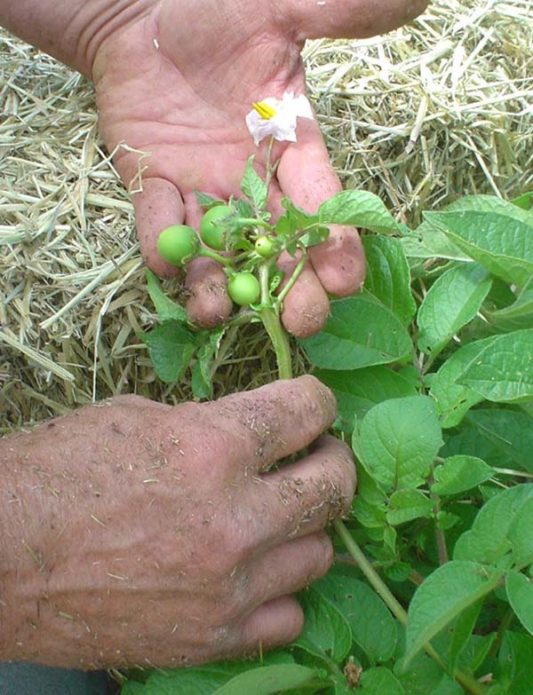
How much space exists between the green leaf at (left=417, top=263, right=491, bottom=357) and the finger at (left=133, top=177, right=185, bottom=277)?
311 mm

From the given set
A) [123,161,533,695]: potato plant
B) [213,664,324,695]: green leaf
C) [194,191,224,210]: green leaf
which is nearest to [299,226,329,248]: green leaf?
[123,161,533,695]: potato plant

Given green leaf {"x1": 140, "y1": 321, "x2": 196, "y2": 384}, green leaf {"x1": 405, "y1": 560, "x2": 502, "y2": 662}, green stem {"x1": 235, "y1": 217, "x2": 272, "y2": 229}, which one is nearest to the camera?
green leaf {"x1": 405, "y1": 560, "x2": 502, "y2": 662}

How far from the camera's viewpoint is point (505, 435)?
0.95m

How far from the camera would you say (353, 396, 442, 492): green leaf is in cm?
83

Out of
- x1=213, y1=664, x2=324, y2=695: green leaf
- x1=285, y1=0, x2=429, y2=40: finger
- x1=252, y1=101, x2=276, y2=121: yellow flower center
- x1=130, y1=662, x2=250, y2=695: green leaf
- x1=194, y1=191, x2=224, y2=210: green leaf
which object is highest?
x1=285, y1=0, x2=429, y2=40: finger

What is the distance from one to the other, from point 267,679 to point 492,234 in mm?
495

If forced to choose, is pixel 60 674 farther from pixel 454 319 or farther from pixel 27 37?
pixel 27 37

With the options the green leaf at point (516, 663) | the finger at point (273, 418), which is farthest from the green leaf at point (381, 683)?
the finger at point (273, 418)

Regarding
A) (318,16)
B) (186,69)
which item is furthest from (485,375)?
(186,69)

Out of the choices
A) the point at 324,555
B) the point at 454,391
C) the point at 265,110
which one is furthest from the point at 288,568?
the point at 265,110

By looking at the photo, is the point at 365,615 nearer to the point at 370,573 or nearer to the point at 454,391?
the point at 370,573

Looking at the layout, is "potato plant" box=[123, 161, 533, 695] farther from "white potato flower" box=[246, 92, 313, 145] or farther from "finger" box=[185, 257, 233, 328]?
"white potato flower" box=[246, 92, 313, 145]

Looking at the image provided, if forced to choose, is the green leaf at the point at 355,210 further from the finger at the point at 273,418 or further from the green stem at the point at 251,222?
the finger at the point at 273,418

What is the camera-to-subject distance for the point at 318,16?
1082 mm
